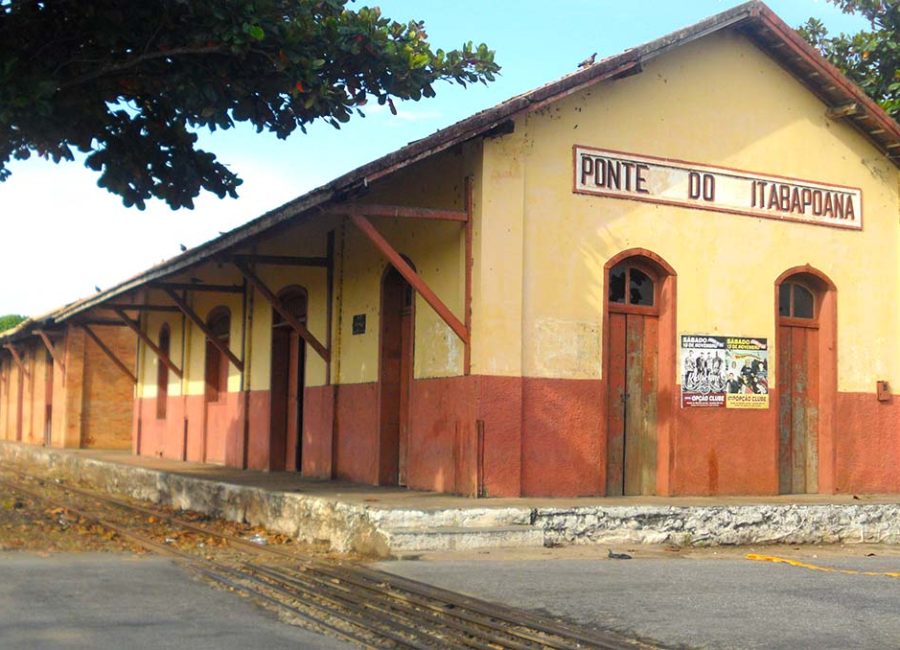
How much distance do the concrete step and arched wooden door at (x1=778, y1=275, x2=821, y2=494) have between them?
4.93 m

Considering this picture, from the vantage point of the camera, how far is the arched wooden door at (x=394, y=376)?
1465 centimetres

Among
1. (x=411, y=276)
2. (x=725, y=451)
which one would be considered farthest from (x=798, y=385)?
(x=411, y=276)

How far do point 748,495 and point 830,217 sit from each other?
378cm

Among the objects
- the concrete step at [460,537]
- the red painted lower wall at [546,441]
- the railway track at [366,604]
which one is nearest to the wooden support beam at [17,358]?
the red painted lower wall at [546,441]

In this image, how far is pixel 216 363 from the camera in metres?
22.0

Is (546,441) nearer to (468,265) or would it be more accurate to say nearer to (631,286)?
(468,265)

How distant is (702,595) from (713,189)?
687 cm

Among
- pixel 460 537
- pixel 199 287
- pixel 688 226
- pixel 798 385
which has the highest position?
pixel 688 226

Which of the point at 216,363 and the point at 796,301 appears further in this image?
the point at 216,363

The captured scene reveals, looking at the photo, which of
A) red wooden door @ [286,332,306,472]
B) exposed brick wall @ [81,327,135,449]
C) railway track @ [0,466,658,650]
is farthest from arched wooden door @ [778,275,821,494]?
exposed brick wall @ [81,327,135,449]

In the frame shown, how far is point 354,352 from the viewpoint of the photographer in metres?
15.6

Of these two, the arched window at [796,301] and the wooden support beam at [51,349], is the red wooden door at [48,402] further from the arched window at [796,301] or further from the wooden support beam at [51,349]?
the arched window at [796,301]

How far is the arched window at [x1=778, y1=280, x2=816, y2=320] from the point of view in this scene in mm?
14945

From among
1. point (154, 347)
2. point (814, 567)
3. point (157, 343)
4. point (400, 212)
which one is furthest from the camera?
point (157, 343)
